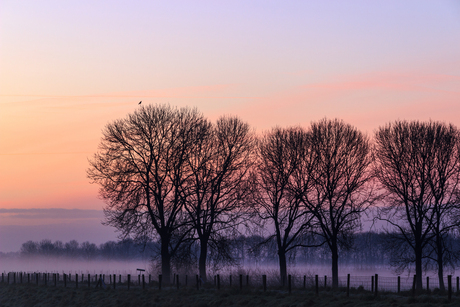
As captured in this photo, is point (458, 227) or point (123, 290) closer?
point (123, 290)

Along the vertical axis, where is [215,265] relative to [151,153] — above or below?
below

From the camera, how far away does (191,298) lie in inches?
1382

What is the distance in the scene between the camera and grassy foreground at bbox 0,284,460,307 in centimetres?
2719

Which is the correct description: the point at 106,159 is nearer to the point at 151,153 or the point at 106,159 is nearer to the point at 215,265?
the point at 151,153

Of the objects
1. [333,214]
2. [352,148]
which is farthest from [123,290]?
[352,148]

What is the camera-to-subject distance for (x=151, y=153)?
47.9 m

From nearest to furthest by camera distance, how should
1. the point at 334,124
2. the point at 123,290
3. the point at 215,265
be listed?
the point at 123,290 < the point at 215,265 < the point at 334,124

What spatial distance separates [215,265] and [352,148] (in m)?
17.6

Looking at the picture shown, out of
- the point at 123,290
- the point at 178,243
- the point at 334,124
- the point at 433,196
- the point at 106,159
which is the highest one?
the point at 334,124

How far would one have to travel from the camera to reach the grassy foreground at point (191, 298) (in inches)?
1071

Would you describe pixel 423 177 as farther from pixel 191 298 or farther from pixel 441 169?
pixel 191 298

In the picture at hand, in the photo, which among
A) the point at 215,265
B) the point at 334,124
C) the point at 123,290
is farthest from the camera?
the point at 334,124

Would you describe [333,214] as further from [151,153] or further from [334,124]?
[151,153]

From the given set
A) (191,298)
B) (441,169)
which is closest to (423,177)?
(441,169)
